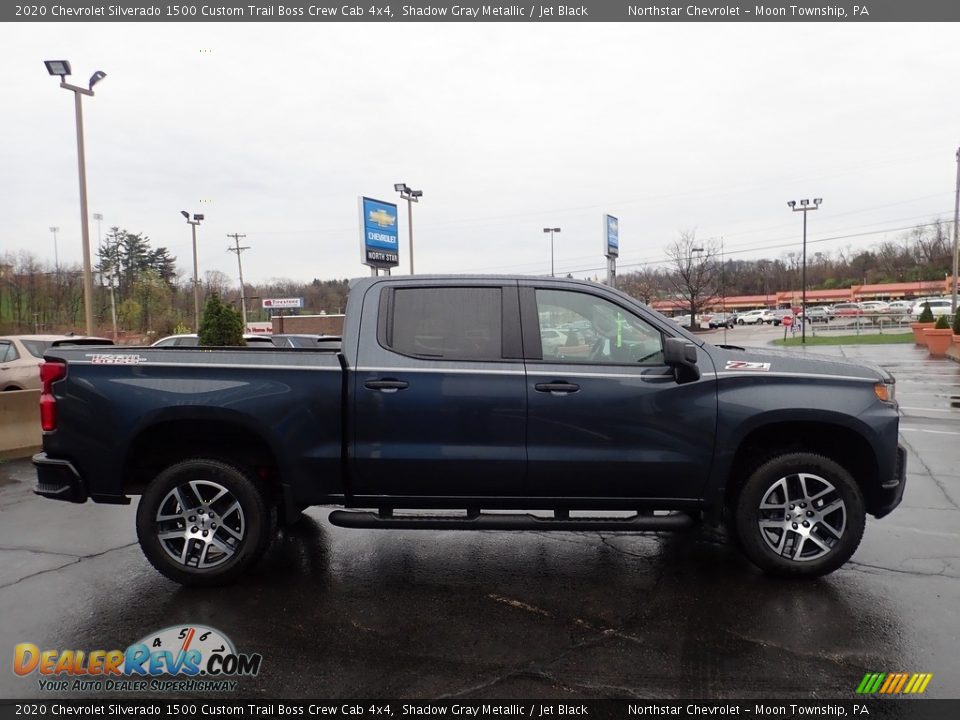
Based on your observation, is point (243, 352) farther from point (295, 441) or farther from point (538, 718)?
point (538, 718)

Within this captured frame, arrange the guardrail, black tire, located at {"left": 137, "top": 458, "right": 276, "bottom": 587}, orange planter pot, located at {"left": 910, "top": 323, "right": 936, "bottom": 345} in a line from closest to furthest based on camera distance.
Answer: 1. black tire, located at {"left": 137, "top": 458, "right": 276, "bottom": 587}
2. orange planter pot, located at {"left": 910, "top": 323, "right": 936, "bottom": 345}
3. the guardrail

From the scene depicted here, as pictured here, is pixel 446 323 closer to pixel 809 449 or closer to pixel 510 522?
pixel 510 522

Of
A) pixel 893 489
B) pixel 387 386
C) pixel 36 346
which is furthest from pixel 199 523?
pixel 36 346

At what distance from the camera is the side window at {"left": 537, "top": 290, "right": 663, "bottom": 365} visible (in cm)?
426

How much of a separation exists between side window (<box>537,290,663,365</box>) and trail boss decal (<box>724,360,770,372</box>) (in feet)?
1.44

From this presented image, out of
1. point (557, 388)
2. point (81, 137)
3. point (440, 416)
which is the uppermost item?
point (81, 137)

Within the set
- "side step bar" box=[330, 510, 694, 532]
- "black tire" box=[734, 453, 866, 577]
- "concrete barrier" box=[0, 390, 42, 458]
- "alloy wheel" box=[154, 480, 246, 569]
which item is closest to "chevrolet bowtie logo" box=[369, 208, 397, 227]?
"concrete barrier" box=[0, 390, 42, 458]

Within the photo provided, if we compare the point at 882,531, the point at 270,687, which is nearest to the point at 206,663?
the point at 270,687

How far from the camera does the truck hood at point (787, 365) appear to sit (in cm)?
421

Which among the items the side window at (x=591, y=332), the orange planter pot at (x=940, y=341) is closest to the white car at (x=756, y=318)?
the orange planter pot at (x=940, y=341)

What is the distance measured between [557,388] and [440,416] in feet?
2.46

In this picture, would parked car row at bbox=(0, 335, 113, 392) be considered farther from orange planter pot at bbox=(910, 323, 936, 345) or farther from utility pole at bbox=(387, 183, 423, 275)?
orange planter pot at bbox=(910, 323, 936, 345)

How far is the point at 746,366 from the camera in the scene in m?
4.23

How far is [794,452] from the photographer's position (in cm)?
431
